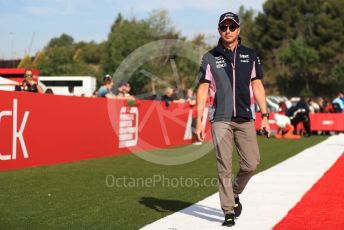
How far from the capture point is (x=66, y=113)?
44.7 feet

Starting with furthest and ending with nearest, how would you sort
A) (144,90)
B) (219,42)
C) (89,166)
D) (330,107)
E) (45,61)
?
1. (45,61)
2. (144,90)
3. (330,107)
4. (89,166)
5. (219,42)

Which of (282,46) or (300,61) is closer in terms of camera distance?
(300,61)

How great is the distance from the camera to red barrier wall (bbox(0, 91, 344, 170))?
36.9 ft

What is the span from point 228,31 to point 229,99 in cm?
69

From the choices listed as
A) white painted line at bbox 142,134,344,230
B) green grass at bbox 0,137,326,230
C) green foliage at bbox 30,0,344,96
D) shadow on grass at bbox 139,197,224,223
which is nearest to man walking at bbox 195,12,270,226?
white painted line at bbox 142,134,344,230

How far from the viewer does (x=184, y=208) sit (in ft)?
24.0

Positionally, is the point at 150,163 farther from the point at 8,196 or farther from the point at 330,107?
the point at 330,107

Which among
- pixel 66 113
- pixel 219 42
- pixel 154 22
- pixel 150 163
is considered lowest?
pixel 150 163

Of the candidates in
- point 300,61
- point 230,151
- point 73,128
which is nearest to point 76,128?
point 73,128

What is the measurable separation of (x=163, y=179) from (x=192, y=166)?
2828 mm

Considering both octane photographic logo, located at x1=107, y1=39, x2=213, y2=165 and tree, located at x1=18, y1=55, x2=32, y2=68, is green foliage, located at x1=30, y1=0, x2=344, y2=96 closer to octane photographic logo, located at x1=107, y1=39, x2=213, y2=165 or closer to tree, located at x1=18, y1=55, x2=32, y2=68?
tree, located at x1=18, y1=55, x2=32, y2=68

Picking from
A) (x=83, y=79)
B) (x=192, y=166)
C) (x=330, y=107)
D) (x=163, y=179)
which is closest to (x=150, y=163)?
(x=192, y=166)

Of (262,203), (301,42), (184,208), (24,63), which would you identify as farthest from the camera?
(301,42)

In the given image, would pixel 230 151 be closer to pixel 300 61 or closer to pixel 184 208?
pixel 184 208
